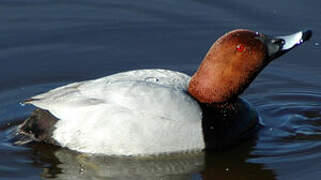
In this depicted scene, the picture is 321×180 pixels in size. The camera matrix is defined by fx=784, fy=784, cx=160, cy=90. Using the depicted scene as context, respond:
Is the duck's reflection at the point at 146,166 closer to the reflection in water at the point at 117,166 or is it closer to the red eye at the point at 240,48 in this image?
the reflection in water at the point at 117,166

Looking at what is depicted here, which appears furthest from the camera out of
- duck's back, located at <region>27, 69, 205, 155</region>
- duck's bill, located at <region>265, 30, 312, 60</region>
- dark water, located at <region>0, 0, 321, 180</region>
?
duck's bill, located at <region>265, 30, 312, 60</region>

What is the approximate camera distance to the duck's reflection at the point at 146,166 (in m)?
5.50

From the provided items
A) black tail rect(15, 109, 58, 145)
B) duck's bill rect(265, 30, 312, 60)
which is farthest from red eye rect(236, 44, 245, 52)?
black tail rect(15, 109, 58, 145)

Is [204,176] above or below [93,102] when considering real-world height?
below

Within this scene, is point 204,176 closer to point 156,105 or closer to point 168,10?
point 156,105

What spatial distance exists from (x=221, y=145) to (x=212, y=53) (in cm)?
69

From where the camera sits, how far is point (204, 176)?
5.56 meters

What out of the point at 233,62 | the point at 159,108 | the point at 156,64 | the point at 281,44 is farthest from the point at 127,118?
the point at 156,64

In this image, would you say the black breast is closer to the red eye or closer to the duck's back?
the duck's back

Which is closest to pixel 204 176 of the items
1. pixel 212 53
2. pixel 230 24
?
pixel 212 53

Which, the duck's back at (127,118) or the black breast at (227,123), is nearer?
the duck's back at (127,118)

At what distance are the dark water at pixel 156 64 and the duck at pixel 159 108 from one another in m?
0.14

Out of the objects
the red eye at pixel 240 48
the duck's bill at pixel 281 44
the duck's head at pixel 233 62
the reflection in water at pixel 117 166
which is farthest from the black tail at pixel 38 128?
the duck's bill at pixel 281 44

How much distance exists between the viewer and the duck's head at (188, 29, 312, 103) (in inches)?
222
